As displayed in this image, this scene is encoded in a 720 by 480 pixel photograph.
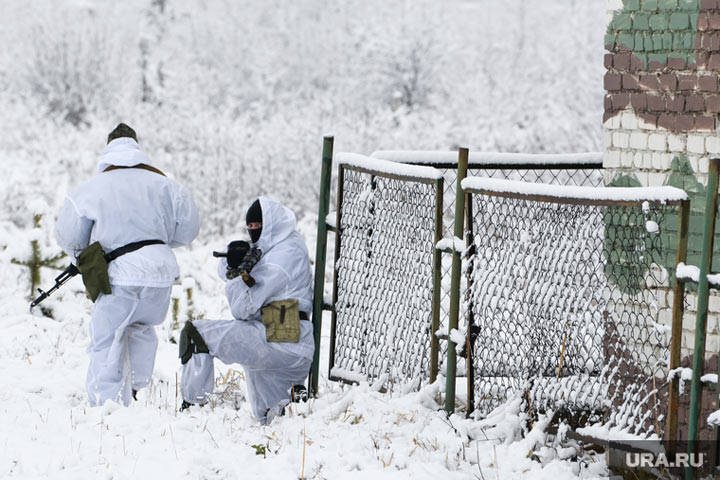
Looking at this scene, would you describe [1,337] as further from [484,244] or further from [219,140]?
[219,140]

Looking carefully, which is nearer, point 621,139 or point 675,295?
point 675,295

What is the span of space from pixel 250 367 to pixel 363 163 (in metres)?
1.43

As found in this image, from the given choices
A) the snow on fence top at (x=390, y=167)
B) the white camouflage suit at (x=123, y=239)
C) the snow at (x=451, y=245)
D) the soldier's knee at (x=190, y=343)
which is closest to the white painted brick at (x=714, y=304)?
the snow at (x=451, y=245)

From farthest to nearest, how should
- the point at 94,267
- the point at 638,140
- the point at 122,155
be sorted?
the point at 122,155, the point at 94,267, the point at 638,140

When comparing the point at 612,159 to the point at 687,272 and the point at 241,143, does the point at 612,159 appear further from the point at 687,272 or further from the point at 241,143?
the point at 241,143

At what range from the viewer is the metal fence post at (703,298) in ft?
12.6

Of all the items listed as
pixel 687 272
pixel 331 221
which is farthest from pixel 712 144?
pixel 331 221

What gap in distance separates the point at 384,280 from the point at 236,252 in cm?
89

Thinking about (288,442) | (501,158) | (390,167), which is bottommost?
(288,442)

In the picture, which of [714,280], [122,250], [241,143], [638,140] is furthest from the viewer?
[241,143]

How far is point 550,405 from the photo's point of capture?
460 cm

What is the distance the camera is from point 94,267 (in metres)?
5.65

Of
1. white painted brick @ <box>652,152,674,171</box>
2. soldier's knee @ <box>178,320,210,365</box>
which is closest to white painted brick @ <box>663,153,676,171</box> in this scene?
white painted brick @ <box>652,152,674,171</box>

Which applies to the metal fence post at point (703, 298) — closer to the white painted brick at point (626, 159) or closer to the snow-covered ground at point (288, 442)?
the snow-covered ground at point (288, 442)
